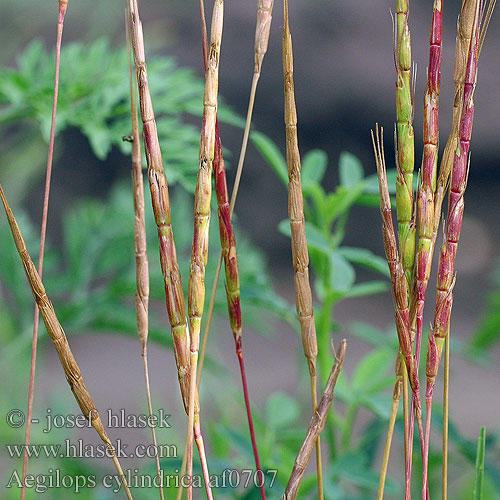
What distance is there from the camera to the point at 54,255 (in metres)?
0.91

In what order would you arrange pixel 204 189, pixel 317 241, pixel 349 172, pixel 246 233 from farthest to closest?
pixel 246 233 < pixel 349 172 < pixel 317 241 < pixel 204 189

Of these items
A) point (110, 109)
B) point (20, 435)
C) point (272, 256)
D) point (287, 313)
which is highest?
point (272, 256)

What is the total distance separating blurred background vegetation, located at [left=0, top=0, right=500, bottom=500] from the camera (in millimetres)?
693

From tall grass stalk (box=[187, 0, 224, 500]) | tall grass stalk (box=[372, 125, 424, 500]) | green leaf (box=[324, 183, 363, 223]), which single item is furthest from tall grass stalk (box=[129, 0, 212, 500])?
green leaf (box=[324, 183, 363, 223])

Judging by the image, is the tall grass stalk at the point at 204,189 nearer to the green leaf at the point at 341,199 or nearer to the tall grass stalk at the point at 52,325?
the tall grass stalk at the point at 52,325

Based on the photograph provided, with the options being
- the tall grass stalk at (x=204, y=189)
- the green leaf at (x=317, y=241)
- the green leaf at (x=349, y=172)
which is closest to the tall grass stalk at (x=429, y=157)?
the tall grass stalk at (x=204, y=189)

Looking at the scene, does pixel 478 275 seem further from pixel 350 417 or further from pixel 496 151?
pixel 350 417

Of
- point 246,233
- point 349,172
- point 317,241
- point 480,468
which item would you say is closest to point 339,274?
point 317,241

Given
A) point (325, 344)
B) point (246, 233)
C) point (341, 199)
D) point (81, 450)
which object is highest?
point (246, 233)

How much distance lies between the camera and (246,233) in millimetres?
2410

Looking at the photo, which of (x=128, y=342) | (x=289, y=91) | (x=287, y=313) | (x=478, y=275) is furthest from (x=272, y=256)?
(x=289, y=91)

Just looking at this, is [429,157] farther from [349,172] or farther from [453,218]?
[349,172]

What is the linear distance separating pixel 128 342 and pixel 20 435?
205 centimetres

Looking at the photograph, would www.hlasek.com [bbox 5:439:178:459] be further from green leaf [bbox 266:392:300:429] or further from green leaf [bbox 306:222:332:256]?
green leaf [bbox 306:222:332:256]
